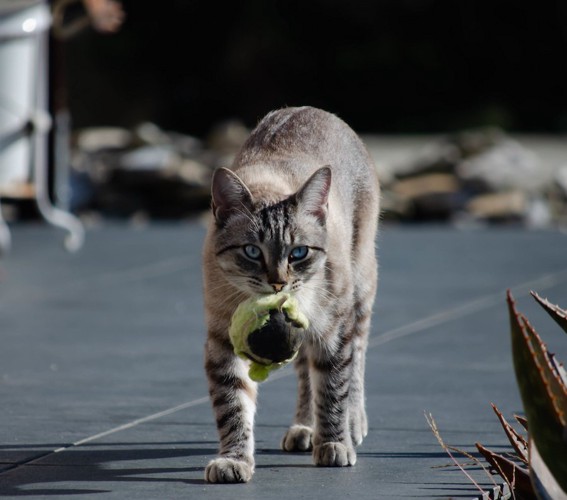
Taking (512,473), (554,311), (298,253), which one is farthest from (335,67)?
(554,311)

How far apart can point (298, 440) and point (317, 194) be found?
0.98 metres

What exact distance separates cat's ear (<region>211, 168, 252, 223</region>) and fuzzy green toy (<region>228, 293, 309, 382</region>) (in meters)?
0.38

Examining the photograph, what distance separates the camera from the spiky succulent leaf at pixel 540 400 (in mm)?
2988

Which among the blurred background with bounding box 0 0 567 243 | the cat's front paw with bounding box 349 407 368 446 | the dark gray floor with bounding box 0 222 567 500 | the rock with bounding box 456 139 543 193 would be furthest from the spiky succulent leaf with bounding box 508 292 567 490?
the blurred background with bounding box 0 0 567 243

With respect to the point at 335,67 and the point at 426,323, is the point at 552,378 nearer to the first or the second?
the point at 426,323

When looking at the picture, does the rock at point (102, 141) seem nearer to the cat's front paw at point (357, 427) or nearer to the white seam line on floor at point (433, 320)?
the white seam line on floor at point (433, 320)

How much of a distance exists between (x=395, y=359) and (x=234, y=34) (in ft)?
78.0

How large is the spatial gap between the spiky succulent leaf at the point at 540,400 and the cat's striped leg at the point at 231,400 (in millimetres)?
1581

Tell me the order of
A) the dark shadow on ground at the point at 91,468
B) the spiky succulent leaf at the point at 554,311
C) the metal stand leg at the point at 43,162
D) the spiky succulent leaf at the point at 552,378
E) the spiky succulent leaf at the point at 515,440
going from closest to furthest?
the spiky succulent leaf at the point at 552,378, the spiky succulent leaf at the point at 554,311, the spiky succulent leaf at the point at 515,440, the dark shadow on ground at the point at 91,468, the metal stand leg at the point at 43,162

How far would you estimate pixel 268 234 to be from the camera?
457cm

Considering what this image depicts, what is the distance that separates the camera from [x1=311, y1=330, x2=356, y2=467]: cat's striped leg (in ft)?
15.5

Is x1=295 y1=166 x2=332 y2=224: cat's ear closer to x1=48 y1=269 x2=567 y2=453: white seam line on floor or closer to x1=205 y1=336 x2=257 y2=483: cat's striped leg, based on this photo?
x1=205 y1=336 x2=257 y2=483: cat's striped leg

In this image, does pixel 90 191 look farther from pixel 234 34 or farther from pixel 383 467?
pixel 234 34

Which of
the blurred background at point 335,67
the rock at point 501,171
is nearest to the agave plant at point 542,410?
the rock at point 501,171
